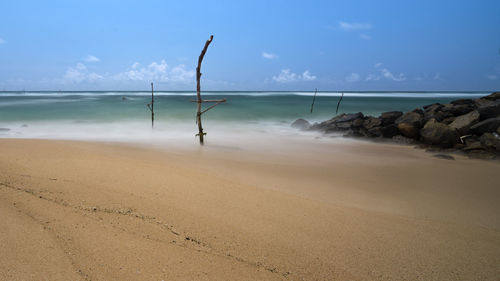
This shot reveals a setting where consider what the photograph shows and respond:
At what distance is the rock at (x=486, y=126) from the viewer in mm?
8602

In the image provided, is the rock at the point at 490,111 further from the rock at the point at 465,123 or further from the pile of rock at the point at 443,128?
the rock at the point at 465,123

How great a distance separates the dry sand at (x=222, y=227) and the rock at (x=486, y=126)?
553cm

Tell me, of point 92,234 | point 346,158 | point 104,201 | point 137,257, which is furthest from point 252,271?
point 346,158

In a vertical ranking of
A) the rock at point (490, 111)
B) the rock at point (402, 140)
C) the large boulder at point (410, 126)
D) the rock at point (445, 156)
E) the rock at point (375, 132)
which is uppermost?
the rock at point (490, 111)

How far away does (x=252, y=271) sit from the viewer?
6.06 ft

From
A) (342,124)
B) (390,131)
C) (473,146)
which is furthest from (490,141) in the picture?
(342,124)

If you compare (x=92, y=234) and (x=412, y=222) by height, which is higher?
(x=92, y=234)

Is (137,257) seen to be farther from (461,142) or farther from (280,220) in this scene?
(461,142)

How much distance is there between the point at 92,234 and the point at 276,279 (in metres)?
1.43

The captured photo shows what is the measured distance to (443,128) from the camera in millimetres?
8859

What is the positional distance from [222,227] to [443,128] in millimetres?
9361

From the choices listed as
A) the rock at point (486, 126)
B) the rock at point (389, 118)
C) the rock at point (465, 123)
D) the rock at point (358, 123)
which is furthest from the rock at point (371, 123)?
the rock at point (486, 126)

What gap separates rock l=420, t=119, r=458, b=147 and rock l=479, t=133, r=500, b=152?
72cm

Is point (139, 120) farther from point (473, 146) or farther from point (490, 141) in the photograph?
point (490, 141)
